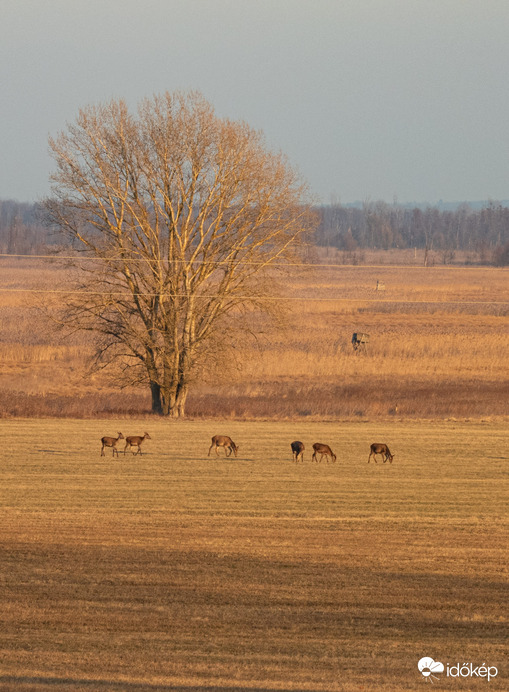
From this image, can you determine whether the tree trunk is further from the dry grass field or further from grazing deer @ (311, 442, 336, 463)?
grazing deer @ (311, 442, 336, 463)

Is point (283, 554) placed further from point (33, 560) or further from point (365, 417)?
point (365, 417)

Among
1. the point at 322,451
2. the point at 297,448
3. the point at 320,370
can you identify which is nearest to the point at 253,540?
the point at 297,448

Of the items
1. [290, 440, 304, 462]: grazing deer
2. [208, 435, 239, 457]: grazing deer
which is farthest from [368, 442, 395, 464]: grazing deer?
[208, 435, 239, 457]: grazing deer

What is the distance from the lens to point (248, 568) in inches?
656

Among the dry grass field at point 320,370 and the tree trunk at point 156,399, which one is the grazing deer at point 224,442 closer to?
the dry grass field at point 320,370

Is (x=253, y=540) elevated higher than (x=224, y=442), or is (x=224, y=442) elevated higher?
(x=224, y=442)

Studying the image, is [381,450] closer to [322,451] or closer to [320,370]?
[322,451]

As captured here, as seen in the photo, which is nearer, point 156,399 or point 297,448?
point 297,448

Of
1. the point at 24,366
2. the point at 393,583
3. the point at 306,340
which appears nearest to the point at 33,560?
the point at 393,583

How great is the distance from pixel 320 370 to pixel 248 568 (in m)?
36.8

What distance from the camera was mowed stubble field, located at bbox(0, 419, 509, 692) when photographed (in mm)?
11273

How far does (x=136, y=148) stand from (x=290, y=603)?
29.1 meters

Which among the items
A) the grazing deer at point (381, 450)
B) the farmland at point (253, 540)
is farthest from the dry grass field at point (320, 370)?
the grazing deer at point (381, 450)

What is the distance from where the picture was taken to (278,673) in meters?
10.8
